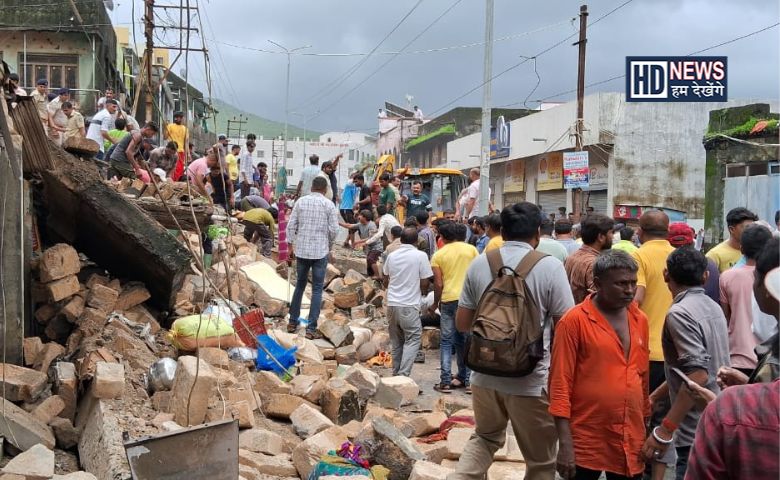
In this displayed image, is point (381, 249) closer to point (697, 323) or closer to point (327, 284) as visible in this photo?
point (327, 284)

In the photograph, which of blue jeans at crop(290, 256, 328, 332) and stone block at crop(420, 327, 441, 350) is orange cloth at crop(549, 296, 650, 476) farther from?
stone block at crop(420, 327, 441, 350)

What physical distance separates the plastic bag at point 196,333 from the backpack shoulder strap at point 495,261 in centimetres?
356

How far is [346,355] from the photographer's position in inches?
384

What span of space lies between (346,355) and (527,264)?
5.78 metres

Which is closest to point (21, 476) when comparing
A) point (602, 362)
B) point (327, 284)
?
point (602, 362)

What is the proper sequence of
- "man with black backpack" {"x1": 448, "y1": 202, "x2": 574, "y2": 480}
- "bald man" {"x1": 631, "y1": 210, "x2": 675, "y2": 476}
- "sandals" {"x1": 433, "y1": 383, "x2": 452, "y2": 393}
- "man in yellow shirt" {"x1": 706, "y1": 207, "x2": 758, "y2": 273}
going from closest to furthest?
"man with black backpack" {"x1": 448, "y1": 202, "x2": 574, "y2": 480}, "bald man" {"x1": 631, "y1": 210, "x2": 675, "y2": 476}, "man in yellow shirt" {"x1": 706, "y1": 207, "x2": 758, "y2": 273}, "sandals" {"x1": 433, "y1": 383, "x2": 452, "y2": 393}

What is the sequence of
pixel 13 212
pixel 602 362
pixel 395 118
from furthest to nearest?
pixel 395 118, pixel 13 212, pixel 602 362

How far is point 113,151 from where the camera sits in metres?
11.5

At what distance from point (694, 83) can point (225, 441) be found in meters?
22.0

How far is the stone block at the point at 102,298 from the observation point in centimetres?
733

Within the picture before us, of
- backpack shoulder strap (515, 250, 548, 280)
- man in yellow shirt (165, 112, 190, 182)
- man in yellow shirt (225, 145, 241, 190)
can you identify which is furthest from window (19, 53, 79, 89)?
backpack shoulder strap (515, 250, 548, 280)

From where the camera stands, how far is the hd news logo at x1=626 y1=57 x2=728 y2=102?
2328 centimetres

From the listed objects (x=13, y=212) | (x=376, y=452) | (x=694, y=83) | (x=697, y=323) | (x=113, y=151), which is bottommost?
(x=376, y=452)

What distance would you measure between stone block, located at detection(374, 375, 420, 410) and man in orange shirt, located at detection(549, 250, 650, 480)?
3.87m
